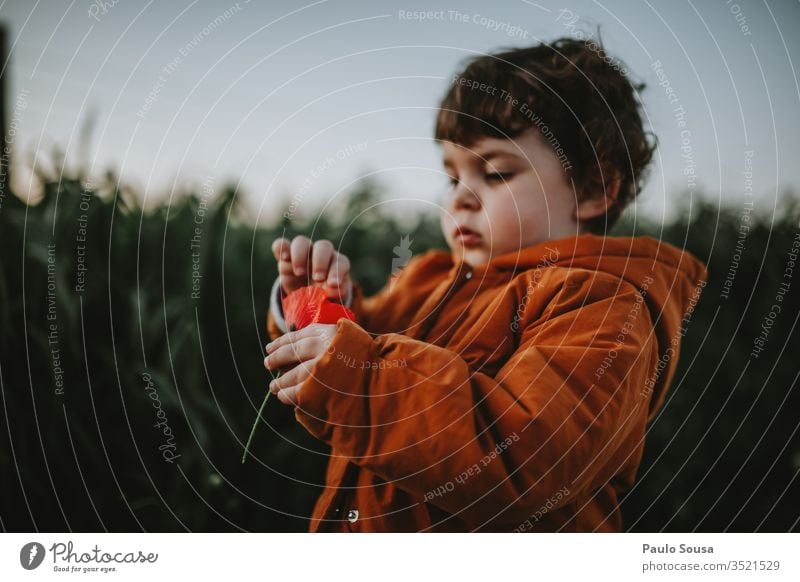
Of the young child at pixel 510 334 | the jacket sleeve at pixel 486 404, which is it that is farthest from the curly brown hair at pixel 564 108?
the jacket sleeve at pixel 486 404

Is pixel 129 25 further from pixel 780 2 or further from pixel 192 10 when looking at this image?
pixel 780 2

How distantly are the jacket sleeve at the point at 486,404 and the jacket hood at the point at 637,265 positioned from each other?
0.12 feet

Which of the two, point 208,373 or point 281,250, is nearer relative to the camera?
point 281,250


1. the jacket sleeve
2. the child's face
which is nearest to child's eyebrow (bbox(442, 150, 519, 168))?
the child's face

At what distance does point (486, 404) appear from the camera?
554 millimetres

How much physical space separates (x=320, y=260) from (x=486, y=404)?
206 millimetres

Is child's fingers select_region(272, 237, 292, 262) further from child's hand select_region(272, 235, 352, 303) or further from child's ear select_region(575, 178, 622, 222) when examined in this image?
child's ear select_region(575, 178, 622, 222)

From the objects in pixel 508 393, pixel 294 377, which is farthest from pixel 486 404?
pixel 294 377

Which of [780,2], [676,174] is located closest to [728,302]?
[676,174]

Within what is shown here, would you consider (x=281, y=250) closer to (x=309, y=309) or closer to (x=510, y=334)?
(x=309, y=309)

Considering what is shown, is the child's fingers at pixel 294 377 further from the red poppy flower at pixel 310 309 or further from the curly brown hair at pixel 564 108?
the curly brown hair at pixel 564 108

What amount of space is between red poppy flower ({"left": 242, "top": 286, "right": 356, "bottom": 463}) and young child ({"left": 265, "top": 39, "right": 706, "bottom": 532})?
20 mm
